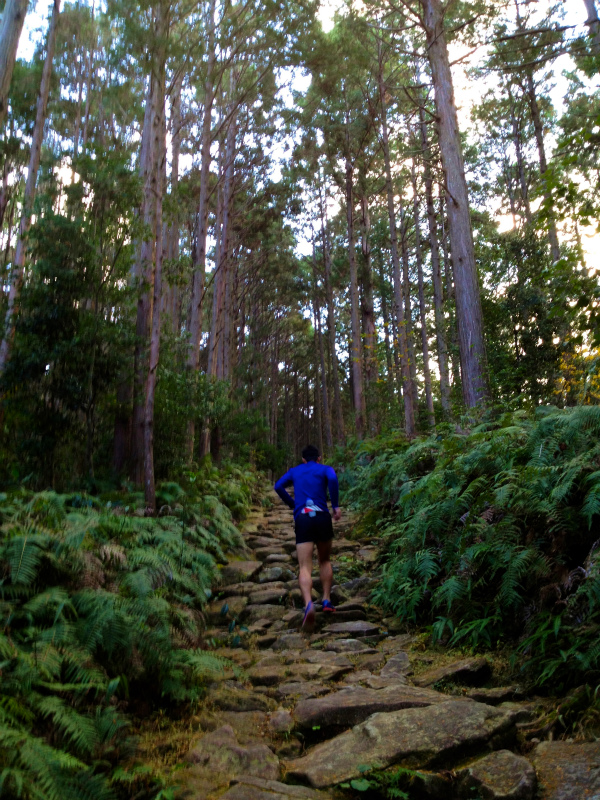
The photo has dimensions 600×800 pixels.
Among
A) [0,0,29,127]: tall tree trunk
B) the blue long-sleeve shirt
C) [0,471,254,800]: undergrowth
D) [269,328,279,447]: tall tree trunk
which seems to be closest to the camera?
[0,471,254,800]: undergrowth

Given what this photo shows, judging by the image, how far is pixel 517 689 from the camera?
11.2ft

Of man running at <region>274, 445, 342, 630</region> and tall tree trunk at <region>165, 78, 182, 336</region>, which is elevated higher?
tall tree trunk at <region>165, 78, 182, 336</region>

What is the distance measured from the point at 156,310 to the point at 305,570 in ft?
18.4

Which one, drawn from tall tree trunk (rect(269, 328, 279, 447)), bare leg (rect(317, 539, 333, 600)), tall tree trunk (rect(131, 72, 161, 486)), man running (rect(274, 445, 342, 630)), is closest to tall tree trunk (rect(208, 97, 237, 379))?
tall tree trunk (rect(131, 72, 161, 486))

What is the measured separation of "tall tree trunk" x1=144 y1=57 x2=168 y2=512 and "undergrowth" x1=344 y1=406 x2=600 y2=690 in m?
4.40

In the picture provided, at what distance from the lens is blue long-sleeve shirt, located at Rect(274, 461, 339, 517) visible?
627 cm

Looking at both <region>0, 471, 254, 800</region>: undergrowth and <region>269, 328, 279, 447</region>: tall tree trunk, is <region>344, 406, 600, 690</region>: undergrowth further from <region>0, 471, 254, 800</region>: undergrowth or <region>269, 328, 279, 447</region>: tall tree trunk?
<region>269, 328, 279, 447</region>: tall tree trunk

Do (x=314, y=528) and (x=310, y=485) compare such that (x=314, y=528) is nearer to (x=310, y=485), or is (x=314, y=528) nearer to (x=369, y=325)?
(x=310, y=485)

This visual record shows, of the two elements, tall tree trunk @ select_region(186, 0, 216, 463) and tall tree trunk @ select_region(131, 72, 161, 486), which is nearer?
tall tree trunk @ select_region(131, 72, 161, 486)

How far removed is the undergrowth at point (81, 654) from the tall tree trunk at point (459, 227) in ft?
21.9

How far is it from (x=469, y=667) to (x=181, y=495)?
6652 millimetres

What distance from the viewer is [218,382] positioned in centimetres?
1327

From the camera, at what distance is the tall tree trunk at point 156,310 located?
8954 mm

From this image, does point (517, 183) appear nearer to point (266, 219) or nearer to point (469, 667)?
point (266, 219)
